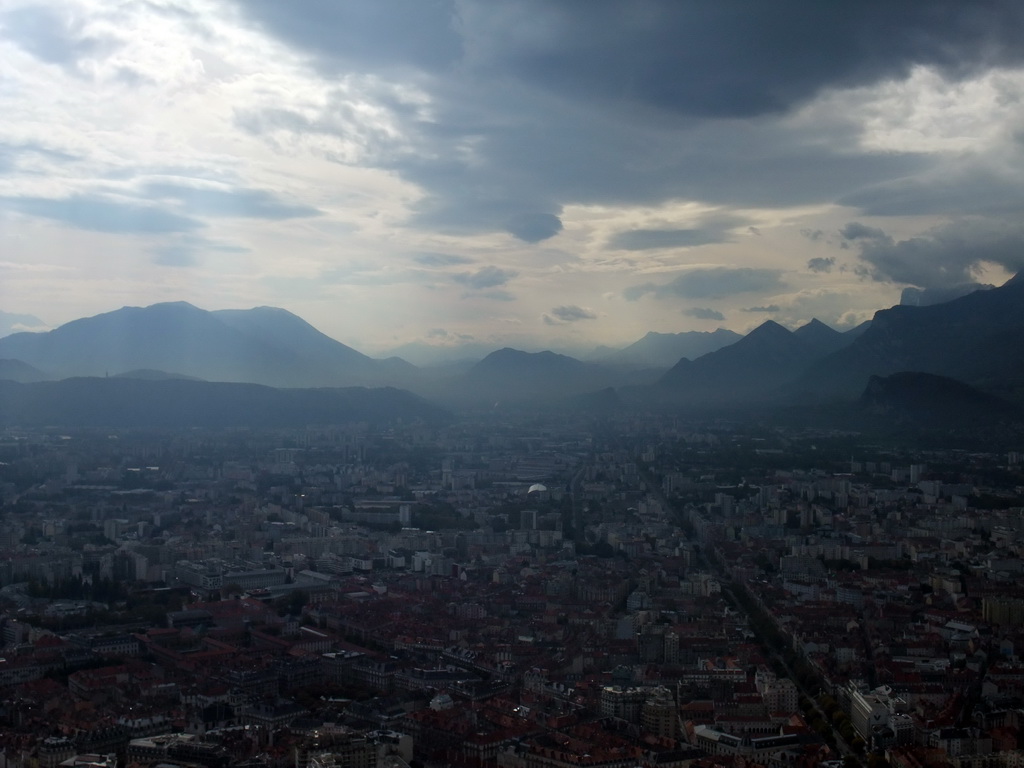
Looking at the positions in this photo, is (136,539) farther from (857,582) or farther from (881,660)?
(881,660)

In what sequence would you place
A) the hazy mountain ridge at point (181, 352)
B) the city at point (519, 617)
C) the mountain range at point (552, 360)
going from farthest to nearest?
the hazy mountain ridge at point (181, 352) → the mountain range at point (552, 360) → the city at point (519, 617)

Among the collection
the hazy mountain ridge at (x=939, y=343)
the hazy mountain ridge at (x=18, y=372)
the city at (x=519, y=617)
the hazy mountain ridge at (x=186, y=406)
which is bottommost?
the city at (x=519, y=617)

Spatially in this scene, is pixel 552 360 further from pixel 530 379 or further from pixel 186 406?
pixel 186 406

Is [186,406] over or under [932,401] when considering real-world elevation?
under

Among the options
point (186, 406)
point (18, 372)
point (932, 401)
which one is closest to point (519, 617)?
point (932, 401)

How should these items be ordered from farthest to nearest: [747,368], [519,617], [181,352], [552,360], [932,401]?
[552,360]
[181,352]
[747,368]
[932,401]
[519,617]

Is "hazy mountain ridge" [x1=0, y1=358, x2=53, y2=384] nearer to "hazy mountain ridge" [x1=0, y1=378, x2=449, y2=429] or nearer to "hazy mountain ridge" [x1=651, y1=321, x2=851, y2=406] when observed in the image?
"hazy mountain ridge" [x1=0, y1=378, x2=449, y2=429]

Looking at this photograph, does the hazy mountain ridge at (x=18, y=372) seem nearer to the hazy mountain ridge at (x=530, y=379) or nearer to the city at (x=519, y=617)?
the hazy mountain ridge at (x=530, y=379)

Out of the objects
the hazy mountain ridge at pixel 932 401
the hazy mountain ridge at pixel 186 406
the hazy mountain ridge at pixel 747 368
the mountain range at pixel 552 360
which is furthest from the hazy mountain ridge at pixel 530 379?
the hazy mountain ridge at pixel 932 401

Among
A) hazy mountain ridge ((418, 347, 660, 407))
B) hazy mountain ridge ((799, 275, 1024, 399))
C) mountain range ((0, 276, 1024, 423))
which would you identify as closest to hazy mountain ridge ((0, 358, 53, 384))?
mountain range ((0, 276, 1024, 423))

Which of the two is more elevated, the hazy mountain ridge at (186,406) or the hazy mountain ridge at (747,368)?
the hazy mountain ridge at (747,368)

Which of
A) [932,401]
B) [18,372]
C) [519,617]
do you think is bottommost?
[519,617]
